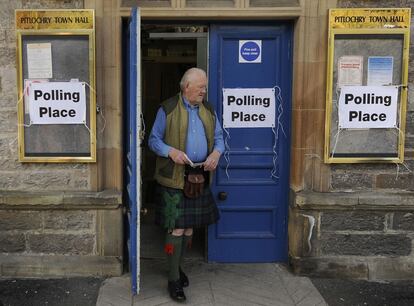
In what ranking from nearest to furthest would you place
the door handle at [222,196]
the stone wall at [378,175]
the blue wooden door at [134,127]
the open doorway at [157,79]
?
1. the blue wooden door at [134,127]
2. the stone wall at [378,175]
3. the door handle at [222,196]
4. the open doorway at [157,79]

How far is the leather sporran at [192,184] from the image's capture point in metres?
4.05

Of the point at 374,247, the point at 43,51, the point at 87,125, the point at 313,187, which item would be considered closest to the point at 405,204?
the point at 374,247

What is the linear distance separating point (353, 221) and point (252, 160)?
1076mm

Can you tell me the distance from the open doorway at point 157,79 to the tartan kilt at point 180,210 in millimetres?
972

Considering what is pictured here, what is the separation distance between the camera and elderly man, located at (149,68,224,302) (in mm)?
4023

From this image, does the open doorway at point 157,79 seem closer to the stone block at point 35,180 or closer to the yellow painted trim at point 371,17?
the stone block at point 35,180

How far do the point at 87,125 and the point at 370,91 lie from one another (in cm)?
252

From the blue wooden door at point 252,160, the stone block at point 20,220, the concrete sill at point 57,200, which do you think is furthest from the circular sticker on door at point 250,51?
the stone block at point 20,220

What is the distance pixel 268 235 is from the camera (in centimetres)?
479

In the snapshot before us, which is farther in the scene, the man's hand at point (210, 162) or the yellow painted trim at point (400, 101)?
the yellow painted trim at point (400, 101)

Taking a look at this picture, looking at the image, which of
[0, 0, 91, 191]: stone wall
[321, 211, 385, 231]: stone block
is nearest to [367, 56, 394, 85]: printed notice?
[321, 211, 385, 231]: stone block

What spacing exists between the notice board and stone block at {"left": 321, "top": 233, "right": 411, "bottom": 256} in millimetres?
2278

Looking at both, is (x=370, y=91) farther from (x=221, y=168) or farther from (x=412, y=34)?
(x=221, y=168)

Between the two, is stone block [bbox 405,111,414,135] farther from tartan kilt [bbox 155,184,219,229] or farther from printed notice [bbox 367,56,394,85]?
tartan kilt [bbox 155,184,219,229]
